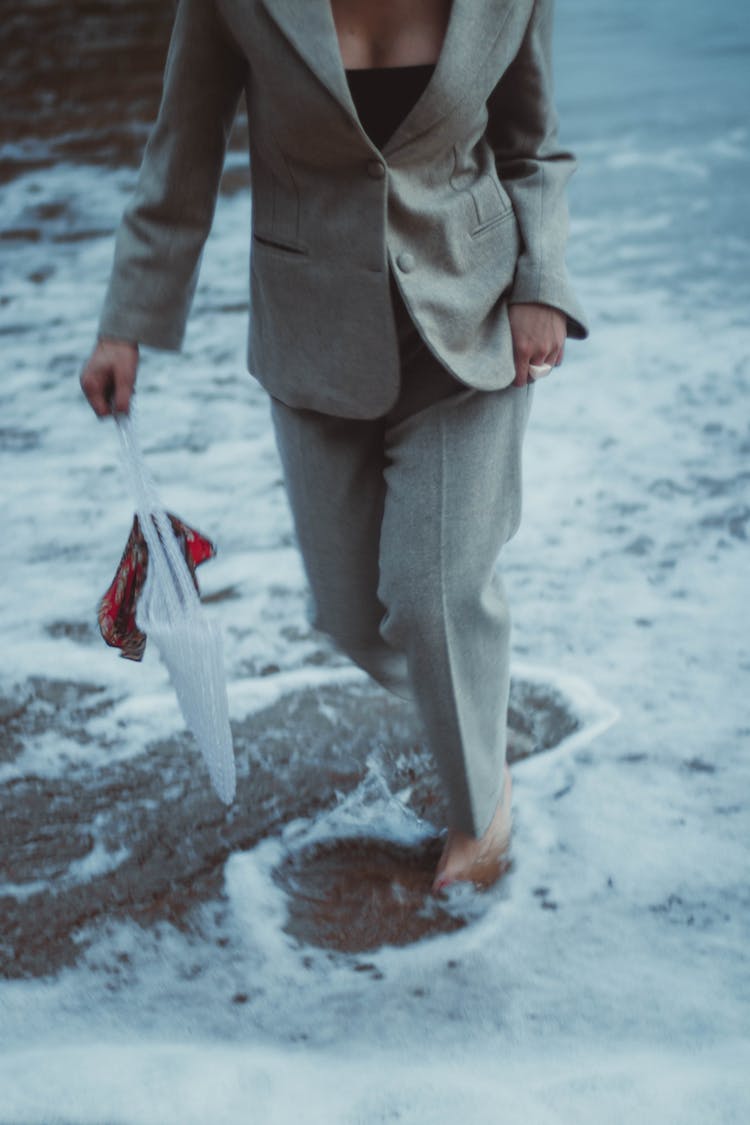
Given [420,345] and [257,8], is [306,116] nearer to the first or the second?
[257,8]

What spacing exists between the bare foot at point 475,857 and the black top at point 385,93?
45.2 inches

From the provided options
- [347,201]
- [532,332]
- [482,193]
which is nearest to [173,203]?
[347,201]

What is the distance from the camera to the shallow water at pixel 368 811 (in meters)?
1.93

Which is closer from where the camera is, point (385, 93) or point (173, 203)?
point (385, 93)

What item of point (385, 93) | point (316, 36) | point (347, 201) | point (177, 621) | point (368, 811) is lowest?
point (368, 811)

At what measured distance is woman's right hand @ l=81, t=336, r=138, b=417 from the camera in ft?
6.51

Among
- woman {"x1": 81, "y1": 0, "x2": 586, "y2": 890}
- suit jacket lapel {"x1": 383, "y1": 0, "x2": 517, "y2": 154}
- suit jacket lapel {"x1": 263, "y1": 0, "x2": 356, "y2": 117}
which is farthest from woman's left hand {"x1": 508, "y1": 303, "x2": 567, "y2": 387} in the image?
suit jacket lapel {"x1": 263, "y1": 0, "x2": 356, "y2": 117}

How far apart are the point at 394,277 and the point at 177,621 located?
23.1 inches

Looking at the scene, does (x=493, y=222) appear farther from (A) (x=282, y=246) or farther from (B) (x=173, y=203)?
(B) (x=173, y=203)

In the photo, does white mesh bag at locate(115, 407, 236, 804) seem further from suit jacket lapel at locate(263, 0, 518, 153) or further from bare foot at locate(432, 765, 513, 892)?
suit jacket lapel at locate(263, 0, 518, 153)

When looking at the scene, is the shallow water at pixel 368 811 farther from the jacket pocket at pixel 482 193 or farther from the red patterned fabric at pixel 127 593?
the jacket pocket at pixel 482 193

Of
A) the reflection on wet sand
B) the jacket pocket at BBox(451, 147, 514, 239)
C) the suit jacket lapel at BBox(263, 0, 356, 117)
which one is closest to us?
the suit jacket lapel at BBox(263, 0, 356, 117)

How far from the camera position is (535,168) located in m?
2.00

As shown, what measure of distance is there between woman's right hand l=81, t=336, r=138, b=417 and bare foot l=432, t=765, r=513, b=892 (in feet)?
2.99
